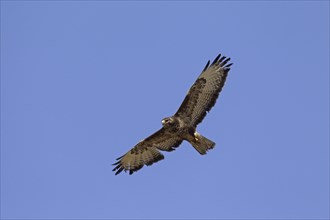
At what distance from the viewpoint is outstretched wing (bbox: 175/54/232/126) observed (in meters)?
20.6

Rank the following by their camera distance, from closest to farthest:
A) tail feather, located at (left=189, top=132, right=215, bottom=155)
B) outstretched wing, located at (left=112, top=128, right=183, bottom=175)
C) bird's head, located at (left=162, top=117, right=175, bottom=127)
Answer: tail feather, located at (left=189, top=132, right=215, bottom=155) < bird's head, located at (left=162, top=117, right=175, bottom=127) < outstretched wing, located at (left=112, top=128, right=183, bottom=175)

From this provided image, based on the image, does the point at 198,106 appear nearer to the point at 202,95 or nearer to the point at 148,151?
the point at 202,95

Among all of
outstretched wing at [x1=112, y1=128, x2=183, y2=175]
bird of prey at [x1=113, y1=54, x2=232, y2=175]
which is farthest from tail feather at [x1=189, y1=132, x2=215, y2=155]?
outstretched wing at [x1=112, y1=128, x2=183, y2=175]

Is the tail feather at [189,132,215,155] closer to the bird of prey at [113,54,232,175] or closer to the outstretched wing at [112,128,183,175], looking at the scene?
Result: the bird of prey at [113,54,232,175]

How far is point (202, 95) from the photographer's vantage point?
20.6m

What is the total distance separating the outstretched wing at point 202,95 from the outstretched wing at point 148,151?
29.1 inches

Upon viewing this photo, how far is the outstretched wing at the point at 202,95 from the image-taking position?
2056cm

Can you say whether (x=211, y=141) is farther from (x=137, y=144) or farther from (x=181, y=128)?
(x=137, y=144)

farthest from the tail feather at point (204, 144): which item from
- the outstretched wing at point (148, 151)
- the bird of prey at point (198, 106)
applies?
the outstretched wing at point (148, 151)

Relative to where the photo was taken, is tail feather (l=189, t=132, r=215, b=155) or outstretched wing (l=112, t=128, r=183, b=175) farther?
outstretched wing (l=112, t=128, r=183, b=175)

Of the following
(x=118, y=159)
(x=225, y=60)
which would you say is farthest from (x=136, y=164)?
(x=225, y=60)

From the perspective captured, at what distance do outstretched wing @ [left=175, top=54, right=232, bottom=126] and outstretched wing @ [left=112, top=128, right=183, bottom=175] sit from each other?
0.74 metres

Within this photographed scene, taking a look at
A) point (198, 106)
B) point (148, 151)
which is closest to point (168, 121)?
point (198, 106)

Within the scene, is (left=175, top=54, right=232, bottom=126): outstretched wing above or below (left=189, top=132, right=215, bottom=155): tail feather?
above
